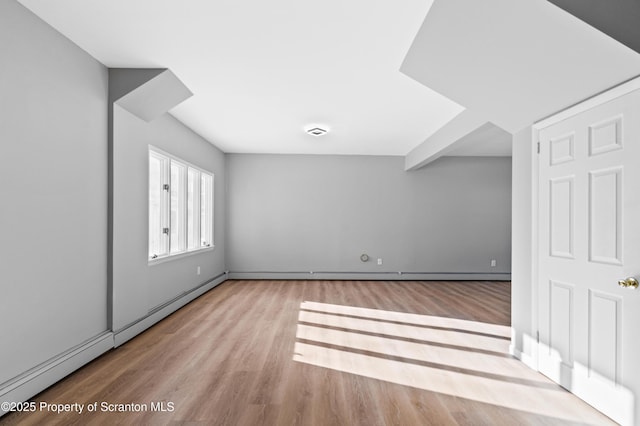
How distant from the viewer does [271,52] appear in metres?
3.12

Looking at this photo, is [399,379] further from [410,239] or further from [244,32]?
[410,239]

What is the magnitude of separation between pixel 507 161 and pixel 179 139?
686 cm

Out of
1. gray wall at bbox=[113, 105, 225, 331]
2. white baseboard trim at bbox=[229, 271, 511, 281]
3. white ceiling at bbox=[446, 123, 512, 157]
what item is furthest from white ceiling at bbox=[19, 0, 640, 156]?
white baseboard trim at bbox=[229, 271, 511, 281]

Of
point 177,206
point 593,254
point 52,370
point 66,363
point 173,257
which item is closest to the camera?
point 593,254

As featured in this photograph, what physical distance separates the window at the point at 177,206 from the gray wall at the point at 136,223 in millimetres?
196

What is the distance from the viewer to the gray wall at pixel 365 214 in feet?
25.5

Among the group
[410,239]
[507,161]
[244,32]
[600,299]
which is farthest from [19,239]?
[507,161]

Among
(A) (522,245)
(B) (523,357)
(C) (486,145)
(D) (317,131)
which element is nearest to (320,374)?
(B) (523,357)

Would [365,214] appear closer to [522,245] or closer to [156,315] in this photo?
[522,245]

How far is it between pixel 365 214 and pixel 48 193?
6.04 metres

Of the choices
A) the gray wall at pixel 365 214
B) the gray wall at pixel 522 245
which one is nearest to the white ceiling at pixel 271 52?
the gray wall at pixel 522 245

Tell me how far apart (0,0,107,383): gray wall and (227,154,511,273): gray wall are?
4394 millimetres

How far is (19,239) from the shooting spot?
8.05 ft

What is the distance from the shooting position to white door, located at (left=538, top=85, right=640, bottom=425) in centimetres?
217
